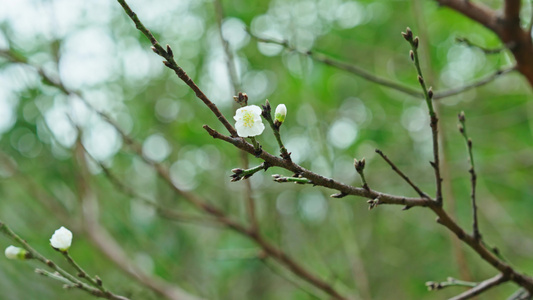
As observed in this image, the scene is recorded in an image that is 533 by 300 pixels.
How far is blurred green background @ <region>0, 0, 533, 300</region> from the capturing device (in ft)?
5.73

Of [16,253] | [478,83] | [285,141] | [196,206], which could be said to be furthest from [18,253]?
[285,141]

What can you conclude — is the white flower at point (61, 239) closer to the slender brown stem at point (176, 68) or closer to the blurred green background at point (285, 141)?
the slender brown stem at point (176, 68)

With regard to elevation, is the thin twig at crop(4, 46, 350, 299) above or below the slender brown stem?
above

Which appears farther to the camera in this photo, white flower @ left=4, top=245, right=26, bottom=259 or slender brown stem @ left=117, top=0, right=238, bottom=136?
white flower @ left=4, top=245, right=26, bottom=259

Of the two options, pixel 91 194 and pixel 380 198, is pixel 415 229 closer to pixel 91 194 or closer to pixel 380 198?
pixel 91 194

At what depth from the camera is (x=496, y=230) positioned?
2.11 metres

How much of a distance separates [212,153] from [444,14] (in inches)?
42.6

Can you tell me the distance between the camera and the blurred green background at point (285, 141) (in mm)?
1747

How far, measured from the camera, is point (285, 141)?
6.51ft

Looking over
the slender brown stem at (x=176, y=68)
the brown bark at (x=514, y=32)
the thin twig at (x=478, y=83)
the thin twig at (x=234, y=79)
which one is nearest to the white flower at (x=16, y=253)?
the slender brown stem at (x=176, y=68)

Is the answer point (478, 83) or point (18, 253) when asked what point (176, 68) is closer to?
point (18, 253)

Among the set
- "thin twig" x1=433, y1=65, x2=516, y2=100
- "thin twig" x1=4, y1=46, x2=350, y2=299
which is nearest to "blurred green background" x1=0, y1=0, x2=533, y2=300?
"thin twig" x1=4, y1=46, x2=350, y2=299

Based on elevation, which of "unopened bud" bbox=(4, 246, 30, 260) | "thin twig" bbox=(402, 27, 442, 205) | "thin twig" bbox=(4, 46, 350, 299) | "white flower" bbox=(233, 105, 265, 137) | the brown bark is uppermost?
the brown bark

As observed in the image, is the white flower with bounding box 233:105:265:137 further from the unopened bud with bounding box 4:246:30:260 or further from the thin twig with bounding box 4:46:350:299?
the unopened bud with bounding box 4:246:30:260
